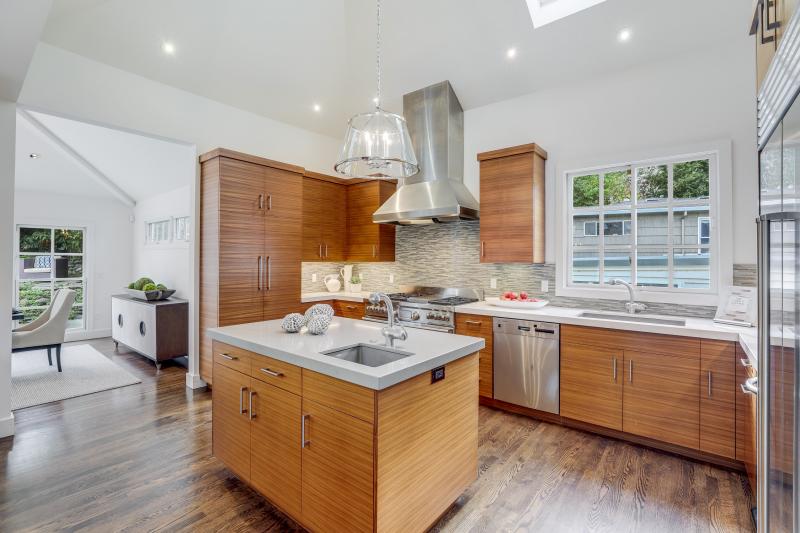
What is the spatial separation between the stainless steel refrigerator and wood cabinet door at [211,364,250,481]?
2.17m

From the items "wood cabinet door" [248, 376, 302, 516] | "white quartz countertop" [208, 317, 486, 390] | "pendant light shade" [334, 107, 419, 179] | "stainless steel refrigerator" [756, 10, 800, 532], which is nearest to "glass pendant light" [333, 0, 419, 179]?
"pendant light shade" [334, 107, 419, 179]

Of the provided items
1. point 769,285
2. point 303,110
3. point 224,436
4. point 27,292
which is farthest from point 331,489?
point 27,292

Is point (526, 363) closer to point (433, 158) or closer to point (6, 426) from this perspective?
point (433, 158)

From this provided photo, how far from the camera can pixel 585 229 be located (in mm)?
3818

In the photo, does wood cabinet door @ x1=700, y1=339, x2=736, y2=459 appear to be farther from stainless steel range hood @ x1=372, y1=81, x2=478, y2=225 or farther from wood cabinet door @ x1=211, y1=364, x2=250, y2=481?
wood cabinet door @ x1=211, y1=364, x2=250, y2=481

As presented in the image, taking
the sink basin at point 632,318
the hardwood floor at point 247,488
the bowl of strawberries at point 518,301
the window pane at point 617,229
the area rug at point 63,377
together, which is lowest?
the hardwood floor at point 247,488

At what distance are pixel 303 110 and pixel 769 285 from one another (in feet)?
16.0

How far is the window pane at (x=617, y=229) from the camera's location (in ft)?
11.8

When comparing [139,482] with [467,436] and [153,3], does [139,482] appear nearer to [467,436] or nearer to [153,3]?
[467,436]

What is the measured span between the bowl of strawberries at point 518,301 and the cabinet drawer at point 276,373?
7.87ft

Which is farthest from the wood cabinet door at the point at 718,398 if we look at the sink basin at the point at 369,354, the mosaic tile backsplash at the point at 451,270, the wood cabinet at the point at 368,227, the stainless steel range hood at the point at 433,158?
the wood cabinet at the point at 368,227

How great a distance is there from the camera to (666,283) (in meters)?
3.37

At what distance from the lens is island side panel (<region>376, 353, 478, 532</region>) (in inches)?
61.2

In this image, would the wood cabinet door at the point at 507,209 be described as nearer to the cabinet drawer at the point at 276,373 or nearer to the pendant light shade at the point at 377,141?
the pendant light shade at the point at 377,141
